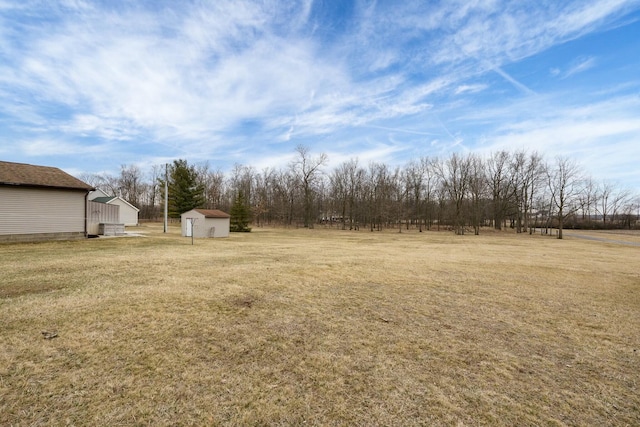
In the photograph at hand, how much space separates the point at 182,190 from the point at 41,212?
84.8 ft

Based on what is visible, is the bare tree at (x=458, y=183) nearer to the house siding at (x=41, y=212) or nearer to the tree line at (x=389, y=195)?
the tree line at (x=389, y=195)

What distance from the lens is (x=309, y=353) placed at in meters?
3.64

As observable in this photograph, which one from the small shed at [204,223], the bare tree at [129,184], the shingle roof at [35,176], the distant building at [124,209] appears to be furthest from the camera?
the bare tree at [129,184]

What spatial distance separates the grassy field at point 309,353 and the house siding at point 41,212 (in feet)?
32.9

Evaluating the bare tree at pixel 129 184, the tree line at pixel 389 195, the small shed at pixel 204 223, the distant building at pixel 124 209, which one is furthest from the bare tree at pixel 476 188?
the bare tree at pixel 129 184

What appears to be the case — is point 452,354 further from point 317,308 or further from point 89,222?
point 89,222

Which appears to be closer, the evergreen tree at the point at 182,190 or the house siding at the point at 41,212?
the house siding at the point at 41,212

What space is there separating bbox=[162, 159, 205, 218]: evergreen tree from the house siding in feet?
79.9

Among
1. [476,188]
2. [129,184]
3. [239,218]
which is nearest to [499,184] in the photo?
[476,188]

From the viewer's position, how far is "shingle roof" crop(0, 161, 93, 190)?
14195 mm

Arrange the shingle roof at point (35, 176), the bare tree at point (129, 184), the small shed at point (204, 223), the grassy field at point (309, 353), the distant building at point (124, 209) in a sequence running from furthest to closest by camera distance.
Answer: the bare tree at point (129, 184)
the distant building at point (124, 209)
the small shed at point (204, 223)
the shingle roof at point (35, 176)
the grassy field at point (309, 353)

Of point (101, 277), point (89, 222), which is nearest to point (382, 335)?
point (101, 277)

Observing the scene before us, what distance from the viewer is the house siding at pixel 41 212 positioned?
14039 millimetres

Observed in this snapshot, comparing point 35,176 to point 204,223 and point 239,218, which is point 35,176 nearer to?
point 204,223
